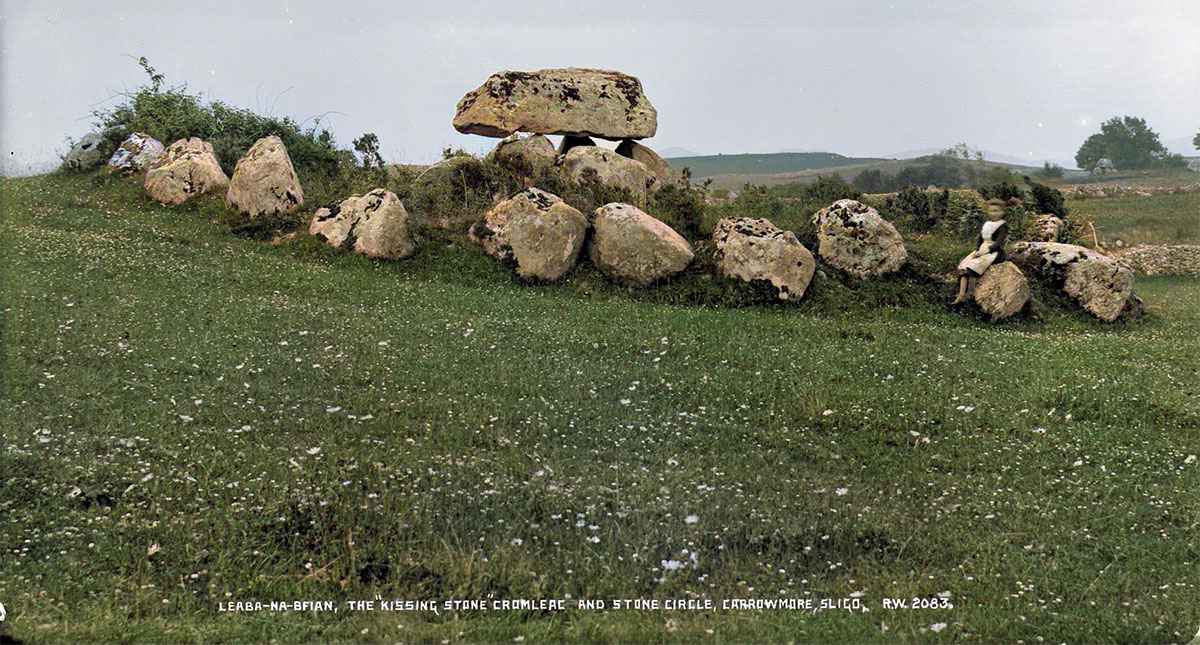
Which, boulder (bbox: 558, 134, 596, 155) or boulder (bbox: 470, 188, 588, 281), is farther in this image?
boulder (bbox: 558, 134, 596, 155)

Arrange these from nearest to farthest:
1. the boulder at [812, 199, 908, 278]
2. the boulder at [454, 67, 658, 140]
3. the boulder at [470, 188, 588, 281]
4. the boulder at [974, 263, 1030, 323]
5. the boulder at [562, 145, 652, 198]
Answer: the boulder at [974, 263, 1030, 323]
the boulder at [470, 188, 588, 281]
the boulder at [812, 199, 908, 278]
the boulder at [562, 145, 652, 198]
the boulder at [454, 67, 658, 140]

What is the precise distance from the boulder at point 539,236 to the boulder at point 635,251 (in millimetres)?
688

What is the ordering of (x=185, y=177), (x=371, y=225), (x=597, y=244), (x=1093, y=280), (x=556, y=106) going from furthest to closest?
(x=556, y=106)
(x=185, y=177)
(x=371, y=225)
(x=1093, y=280)
(x=597, y=244)

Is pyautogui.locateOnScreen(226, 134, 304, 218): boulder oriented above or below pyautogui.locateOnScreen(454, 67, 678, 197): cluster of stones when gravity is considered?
below

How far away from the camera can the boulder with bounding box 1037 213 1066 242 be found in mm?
25375

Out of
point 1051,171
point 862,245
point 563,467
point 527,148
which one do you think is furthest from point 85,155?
point 1051,171

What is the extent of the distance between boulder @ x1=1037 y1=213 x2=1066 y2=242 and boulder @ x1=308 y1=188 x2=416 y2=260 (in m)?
18.1

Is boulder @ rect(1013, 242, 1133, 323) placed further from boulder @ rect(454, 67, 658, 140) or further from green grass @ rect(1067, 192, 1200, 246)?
green grass @ rect(1067, 192, 1200, 246)

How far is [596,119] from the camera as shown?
26047 millimetres

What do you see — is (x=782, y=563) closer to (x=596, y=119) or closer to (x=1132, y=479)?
(x=1132, y=479)

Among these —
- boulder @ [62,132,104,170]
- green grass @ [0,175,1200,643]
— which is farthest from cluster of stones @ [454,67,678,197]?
boulder @ [62,132,104,170]

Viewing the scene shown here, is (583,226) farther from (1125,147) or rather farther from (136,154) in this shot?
(1125,147)

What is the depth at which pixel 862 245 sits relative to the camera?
68.6 ft

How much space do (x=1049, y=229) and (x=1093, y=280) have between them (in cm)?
544
